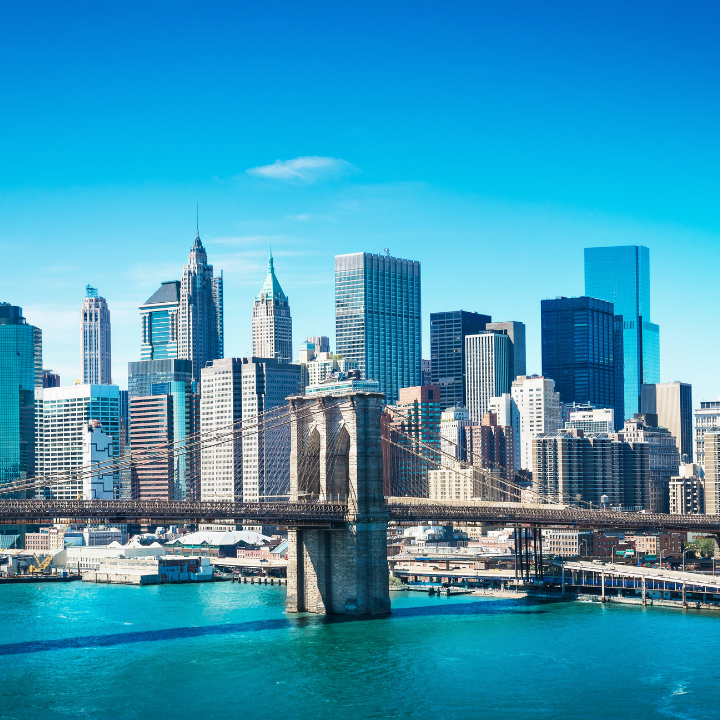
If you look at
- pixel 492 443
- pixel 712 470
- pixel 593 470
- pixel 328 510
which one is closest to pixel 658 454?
pixel 492 443

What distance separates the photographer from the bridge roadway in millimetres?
55594

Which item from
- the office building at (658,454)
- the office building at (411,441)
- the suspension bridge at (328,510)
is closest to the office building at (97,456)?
the office building at (411,441)

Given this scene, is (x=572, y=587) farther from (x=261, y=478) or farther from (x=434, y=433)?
(x=434, y=433)

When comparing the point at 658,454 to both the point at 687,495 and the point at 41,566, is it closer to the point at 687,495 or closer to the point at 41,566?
the point at 687,495

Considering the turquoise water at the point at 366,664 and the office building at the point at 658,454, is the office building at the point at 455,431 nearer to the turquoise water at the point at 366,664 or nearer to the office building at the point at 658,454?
the office building at the point at 658,454

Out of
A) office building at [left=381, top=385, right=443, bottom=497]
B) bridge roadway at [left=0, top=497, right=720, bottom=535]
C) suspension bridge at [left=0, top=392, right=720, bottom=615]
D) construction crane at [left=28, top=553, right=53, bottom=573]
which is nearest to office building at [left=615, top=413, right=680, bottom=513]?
office building at [left=381, top=385, right=443, bottom=497]

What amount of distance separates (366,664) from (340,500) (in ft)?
52.4

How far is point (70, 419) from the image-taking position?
19488 cm

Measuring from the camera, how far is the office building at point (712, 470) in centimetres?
13175

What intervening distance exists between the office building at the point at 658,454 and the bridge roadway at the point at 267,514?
87530 mm

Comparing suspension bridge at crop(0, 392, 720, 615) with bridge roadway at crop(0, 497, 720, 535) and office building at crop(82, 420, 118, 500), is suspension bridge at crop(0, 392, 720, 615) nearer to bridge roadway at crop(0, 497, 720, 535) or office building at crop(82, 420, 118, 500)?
bridge roadway at crop(0, 497, 720, 535)

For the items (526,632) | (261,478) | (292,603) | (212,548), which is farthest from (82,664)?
(261,478)

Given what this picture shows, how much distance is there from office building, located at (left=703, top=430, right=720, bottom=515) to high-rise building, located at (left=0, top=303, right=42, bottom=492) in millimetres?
106564

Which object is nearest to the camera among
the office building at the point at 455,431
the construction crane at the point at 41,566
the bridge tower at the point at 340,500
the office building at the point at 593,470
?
the bridge tower at the point at 340,500
